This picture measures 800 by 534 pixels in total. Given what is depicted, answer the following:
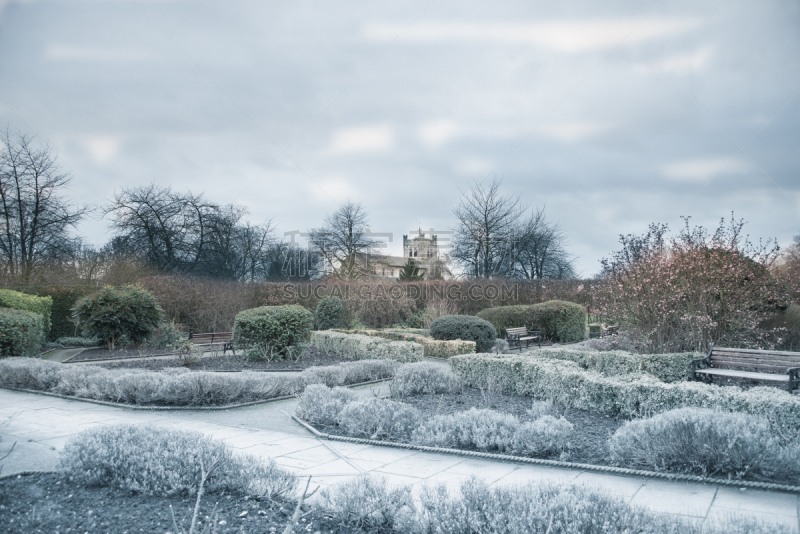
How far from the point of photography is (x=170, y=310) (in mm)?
16547

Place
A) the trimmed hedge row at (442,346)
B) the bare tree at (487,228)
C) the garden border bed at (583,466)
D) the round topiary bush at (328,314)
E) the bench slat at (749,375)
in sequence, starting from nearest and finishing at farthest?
the garden border bed at (583,466)
the bench slat at (749,375)
the trimmed hedge row at (442,346)
the round topiary bush at (328,314)
the bare tree at (487,228)

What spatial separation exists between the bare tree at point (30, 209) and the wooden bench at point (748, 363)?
67.6ft

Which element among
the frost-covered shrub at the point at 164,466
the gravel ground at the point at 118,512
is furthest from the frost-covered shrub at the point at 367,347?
the gravel ground at the point at 118,512

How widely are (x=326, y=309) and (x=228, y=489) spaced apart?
13999 millimetres

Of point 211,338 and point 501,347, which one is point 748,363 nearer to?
point 501,347

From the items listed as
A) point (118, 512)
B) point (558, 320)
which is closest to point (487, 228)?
point (558, 320)

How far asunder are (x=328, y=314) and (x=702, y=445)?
14.4 m

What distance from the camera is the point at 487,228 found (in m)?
26.1

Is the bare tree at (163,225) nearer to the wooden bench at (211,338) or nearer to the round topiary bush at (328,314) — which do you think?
the round topiary bush at (328,314)

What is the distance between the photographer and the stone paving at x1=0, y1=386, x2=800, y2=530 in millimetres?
2971

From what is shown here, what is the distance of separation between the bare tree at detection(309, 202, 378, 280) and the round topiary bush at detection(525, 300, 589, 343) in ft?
46.2

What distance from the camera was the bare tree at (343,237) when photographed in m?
28.8

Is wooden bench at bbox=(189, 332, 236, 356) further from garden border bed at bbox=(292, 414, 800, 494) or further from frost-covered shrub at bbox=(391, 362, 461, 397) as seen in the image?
garden border bed at bbox=(292, 414, 800, 494)

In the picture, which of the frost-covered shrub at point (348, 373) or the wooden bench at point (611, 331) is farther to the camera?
the wooden bench at point (611, 331)
